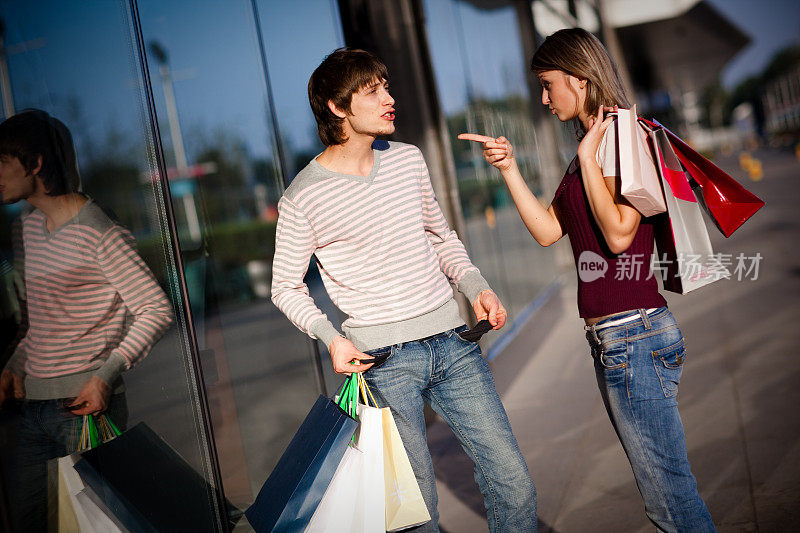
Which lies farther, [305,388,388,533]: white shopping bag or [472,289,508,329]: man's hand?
[472,289,508,329]: man's hand

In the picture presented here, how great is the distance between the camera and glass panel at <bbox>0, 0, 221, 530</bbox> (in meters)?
2.08

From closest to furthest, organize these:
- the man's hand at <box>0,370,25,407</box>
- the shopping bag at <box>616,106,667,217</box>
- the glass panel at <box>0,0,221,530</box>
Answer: the man's hand at <box>0,370,25,407</box>, the glass panel at <box>0,0,221,530</box>, the shopping bag at <box>616,106,667,217</box>

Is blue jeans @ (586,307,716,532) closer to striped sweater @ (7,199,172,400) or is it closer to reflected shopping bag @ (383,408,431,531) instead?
reflected shopping bag @ (383,408,431,531)

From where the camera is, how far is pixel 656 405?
7.70 feet

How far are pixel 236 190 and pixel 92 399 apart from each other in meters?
1.82

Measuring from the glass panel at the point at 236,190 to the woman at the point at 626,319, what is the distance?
5.60 ft

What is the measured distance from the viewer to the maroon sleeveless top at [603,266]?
2373 mm

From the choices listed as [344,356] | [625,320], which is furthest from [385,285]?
[625,320]

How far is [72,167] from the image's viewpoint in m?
2.35

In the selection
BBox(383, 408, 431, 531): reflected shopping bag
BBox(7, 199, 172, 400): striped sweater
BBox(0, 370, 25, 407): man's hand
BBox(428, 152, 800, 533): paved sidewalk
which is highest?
BBox(7, 199, 172, 400): striped sweater

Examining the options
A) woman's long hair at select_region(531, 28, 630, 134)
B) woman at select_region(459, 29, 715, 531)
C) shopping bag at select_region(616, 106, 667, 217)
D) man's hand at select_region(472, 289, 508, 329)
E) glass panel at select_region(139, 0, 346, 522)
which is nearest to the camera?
shopping bag at select_region(616, 106, 667, 217)

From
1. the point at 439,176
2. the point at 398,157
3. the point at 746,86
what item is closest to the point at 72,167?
the point at 398,157

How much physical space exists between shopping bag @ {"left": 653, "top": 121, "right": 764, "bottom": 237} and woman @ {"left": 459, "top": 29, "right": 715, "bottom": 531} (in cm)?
20

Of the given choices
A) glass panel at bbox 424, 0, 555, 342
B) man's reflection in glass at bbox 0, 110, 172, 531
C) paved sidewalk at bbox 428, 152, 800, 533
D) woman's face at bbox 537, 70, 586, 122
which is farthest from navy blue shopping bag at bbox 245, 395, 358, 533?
glass panel at bbox 424, 0, 555, 342
